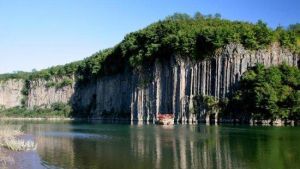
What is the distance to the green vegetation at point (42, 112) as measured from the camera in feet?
584

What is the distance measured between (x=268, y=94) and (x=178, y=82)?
24.5 metres

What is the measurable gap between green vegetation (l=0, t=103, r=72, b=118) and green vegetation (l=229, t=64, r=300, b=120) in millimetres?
91237

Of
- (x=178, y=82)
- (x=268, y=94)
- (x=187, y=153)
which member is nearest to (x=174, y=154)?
(x=187, y=153)

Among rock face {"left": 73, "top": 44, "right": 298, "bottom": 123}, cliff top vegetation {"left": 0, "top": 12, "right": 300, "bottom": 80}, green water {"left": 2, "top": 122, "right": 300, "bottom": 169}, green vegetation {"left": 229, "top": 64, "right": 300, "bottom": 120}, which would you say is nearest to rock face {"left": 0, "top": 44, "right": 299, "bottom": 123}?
rock face {"left": 73, "top": 44, "right": 298, "bottom": 123}

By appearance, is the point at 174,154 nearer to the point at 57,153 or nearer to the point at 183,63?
the point at 57,153

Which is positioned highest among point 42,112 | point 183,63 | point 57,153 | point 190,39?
point 190,39

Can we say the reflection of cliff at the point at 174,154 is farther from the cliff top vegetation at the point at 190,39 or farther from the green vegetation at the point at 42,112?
the green vegetation at the point at 42,112

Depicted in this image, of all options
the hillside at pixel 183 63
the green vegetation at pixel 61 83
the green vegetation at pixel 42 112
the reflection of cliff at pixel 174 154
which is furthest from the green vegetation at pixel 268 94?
the green vegetation at pixel 61 83

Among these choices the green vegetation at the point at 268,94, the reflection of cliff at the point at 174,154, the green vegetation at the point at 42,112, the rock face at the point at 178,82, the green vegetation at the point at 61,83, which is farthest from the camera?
the green vegetation at the point at 61,83

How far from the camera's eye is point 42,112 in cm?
18388

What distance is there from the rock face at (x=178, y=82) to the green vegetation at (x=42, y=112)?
28510mm

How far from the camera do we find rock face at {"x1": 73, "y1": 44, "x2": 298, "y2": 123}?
10175 centimetres

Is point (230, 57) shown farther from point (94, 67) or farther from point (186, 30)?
point (94, 67)

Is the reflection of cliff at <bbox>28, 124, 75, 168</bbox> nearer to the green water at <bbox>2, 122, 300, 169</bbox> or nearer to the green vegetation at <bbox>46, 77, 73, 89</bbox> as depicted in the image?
the green water at <bbox>2, 122, 300, 169</bbox>
